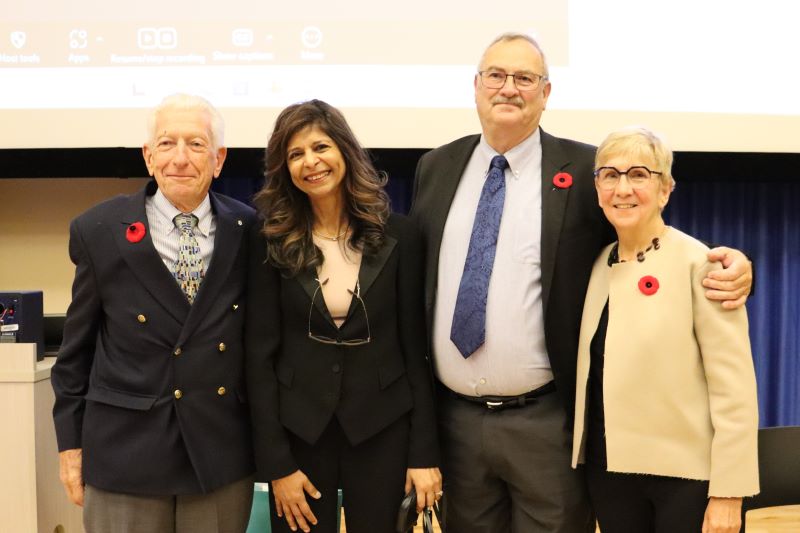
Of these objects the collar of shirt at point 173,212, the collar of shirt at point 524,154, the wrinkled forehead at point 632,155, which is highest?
the collar of shirt at point 524,154

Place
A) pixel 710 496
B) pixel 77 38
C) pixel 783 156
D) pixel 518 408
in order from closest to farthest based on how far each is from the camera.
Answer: pixel 710 496
pixel 518 408
pixel 77 38
pixel 783 156

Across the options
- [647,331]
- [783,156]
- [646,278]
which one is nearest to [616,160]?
[646,278]

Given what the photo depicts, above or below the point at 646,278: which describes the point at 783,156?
above

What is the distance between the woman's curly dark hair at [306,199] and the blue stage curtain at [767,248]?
230 cm

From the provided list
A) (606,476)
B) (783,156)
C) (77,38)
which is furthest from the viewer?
(783,156)

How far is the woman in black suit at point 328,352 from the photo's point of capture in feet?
5.28

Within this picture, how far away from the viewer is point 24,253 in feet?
11.0

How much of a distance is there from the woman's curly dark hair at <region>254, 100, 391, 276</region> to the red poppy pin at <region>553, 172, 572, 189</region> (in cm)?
42

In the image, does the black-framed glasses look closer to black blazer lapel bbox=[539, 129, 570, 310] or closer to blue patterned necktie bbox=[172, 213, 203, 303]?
blue patterned necktie bbox=[172, 213, 203, 303]

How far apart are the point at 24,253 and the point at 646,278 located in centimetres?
296

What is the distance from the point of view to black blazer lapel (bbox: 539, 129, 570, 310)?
65.9 inches

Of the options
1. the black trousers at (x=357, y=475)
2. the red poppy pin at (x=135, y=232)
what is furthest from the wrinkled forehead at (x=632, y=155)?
the red poppy pin at (x=135, y=232)

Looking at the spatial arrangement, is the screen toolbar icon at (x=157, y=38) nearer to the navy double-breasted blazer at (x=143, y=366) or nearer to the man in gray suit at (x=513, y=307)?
the navy double-breasted blazer at (x=143, y=366)

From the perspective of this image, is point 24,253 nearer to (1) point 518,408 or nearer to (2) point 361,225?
(2) point 361,225
